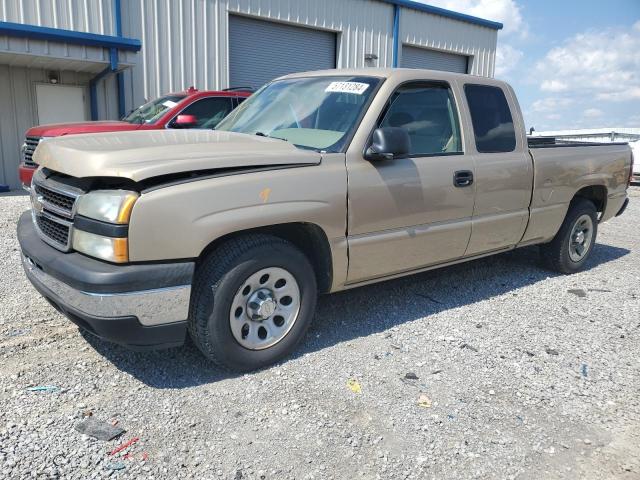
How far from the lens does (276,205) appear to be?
3.27 meters

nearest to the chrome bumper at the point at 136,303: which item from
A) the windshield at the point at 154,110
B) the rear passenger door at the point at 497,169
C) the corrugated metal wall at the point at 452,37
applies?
the rear passenger door at the point at 497,169

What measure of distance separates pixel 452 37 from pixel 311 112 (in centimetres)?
1702

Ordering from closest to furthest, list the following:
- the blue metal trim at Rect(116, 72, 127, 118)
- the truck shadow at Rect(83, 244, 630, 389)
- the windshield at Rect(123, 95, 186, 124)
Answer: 1. the truck shadow at Rect(83, 244, 630, 389)
2. the windshield at Rect(123, 95, 186, 124)
3. the blue metal trim at Rect(116, 72, 127, 118)

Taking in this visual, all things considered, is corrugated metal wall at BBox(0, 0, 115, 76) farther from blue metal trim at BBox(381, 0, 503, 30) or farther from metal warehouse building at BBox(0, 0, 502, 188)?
blue metal trim at BBox(381, 0, 503, 30)

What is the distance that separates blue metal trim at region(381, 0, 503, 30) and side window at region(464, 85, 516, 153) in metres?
13.4

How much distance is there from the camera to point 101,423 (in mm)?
2832

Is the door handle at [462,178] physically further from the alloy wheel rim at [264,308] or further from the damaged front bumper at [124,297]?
the damaged front bumper at [124,297]

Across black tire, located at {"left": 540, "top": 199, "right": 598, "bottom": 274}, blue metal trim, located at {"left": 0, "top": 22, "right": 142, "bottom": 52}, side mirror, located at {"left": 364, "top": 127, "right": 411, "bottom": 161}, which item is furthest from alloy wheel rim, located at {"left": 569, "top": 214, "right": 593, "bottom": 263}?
blue metal trim, located at {"left": 0, "top": 22, "right": 142, "bottom": 52}

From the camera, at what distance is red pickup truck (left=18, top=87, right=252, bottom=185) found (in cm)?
809

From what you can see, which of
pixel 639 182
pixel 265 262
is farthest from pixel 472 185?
pixel 639 182

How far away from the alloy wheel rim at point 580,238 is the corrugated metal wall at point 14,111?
11403 mm

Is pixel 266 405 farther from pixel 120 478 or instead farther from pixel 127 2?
pixel 127 2

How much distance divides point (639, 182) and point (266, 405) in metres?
16.8

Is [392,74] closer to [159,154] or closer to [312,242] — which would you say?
[312,242]
